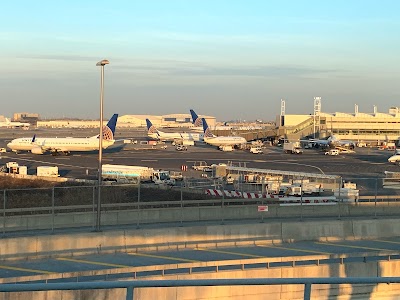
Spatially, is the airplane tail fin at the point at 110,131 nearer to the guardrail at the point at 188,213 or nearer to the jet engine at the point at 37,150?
the jet engine at the point at 37,150

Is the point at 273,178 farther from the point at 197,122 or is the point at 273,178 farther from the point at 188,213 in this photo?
Answer: the point at 197,122

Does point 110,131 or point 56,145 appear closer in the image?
point 56,145

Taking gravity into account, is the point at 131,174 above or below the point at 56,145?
below

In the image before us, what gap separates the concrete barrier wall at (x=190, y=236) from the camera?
22.8 meters

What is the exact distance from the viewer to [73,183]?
56.3m

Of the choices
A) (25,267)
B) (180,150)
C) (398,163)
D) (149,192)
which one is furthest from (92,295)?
(180,150)

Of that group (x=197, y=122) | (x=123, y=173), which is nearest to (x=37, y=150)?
(x=123, y=173)

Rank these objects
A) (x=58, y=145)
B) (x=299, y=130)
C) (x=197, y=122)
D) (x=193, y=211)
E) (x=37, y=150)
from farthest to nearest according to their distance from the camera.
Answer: (x=197, y=122) → (x=299, y=130) → (x=58, y=145) → (x=37, y=150) → (x=193, y=211)

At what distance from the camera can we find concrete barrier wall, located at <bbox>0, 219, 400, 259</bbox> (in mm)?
22812

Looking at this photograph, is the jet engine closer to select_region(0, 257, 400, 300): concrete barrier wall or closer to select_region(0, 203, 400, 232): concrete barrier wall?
select_region(0, 203, 400, 232): concrete barrier wall

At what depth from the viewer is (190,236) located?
25.6m

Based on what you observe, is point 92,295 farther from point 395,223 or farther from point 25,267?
point 395,223

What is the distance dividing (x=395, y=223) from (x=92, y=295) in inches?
705

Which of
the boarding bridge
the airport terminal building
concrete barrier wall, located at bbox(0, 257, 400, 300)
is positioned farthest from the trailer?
the airport terminal building
